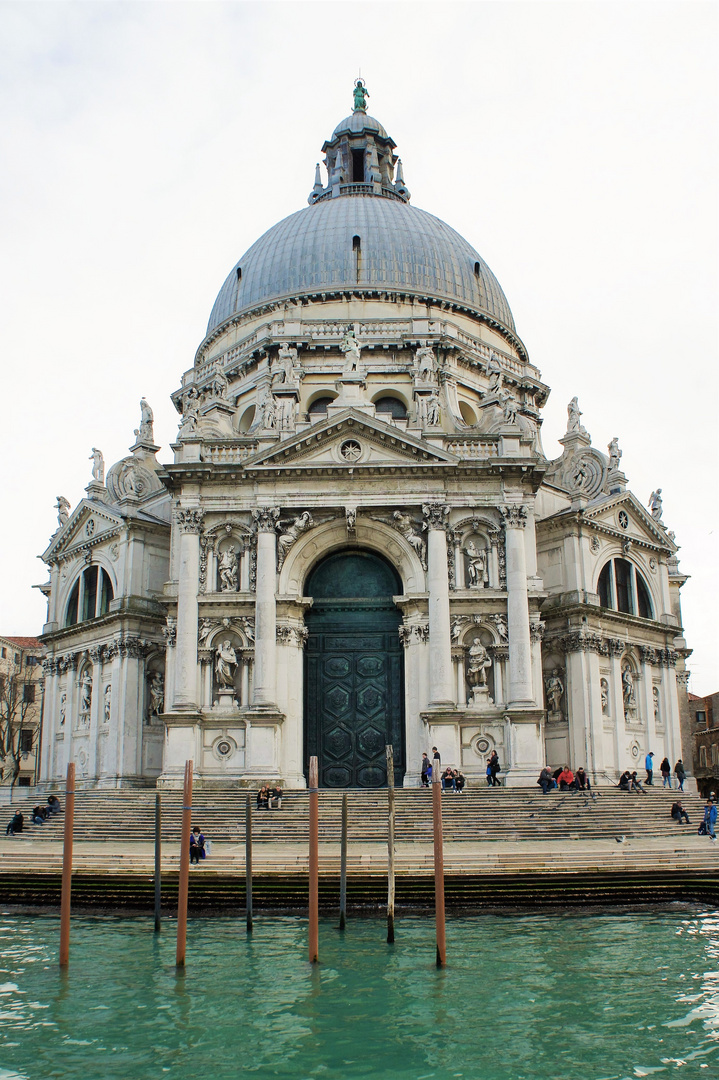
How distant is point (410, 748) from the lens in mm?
28516

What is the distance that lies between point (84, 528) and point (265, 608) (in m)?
12.1

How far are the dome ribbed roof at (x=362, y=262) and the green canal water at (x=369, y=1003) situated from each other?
27.1m

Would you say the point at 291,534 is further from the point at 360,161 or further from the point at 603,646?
the point at 360,161

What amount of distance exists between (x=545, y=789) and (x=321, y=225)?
24879 millimetres

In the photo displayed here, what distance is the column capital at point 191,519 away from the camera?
2986cm

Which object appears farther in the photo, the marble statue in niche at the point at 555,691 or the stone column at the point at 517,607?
the marble statue in niche at the point at 555,691

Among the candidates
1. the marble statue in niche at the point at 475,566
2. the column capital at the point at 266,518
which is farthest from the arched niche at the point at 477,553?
the column capital at the point at 266,518

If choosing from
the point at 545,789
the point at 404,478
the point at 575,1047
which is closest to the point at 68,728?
the point at 404,478

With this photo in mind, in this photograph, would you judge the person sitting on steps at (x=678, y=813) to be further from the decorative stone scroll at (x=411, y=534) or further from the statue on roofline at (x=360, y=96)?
the statue on roofline at (x=360, y=96)

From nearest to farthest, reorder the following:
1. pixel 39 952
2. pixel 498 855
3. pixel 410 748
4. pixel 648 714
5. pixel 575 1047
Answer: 1. pixel 575 1047
2. pixel 39 952
3. pixel 498 855
4. pixel 410 748
5. pixel 648 714

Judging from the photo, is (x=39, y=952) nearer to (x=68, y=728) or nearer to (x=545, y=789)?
(x=545, y=789)

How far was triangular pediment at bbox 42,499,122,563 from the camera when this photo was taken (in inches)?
1427

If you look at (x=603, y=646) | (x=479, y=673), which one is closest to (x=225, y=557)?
(x=479, y=673)

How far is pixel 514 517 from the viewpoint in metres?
29.7
